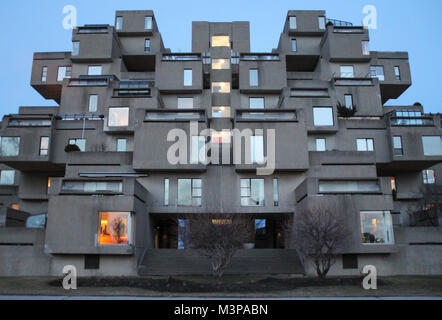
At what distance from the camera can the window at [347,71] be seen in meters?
46.0

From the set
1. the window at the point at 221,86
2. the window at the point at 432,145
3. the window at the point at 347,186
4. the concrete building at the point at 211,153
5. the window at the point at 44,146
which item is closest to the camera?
the concrete building at the point at 211,153

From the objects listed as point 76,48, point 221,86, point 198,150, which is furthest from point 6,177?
point 221,86

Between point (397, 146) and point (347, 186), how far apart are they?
39.1ft

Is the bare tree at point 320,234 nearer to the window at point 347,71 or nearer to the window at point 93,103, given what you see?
the window at point 347,71

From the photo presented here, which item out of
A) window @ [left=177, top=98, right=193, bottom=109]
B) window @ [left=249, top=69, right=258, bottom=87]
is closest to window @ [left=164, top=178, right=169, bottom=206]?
window @ [left=177, top=98, right=193, bottom=109]

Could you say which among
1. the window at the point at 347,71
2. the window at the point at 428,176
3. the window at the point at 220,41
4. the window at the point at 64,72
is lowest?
the window at the point at 428,176

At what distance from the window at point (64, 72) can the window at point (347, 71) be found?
31241mm

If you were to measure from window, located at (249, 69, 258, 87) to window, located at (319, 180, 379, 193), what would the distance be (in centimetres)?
1808

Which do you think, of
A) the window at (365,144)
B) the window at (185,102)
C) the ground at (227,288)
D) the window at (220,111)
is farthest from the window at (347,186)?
the window at (185,102)

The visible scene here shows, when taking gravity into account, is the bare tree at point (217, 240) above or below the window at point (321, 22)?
below

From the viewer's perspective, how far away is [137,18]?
166ft

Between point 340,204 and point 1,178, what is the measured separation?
3777 cm

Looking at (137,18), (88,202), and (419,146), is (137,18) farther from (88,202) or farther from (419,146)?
(419,146)

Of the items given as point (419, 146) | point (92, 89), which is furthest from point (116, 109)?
point (419, 146)
